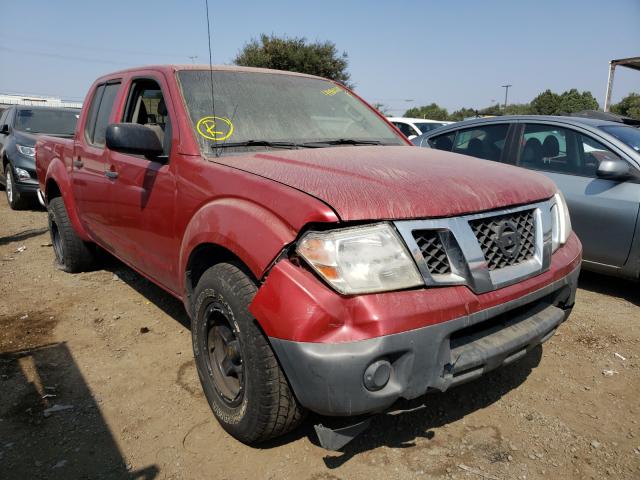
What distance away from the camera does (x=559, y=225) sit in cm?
244

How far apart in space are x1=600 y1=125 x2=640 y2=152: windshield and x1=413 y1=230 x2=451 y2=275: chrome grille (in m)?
3.11

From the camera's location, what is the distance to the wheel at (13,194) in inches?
304

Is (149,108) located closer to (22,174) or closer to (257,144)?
(257,144)

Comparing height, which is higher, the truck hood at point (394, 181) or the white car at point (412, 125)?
the white car at point (412, 125)

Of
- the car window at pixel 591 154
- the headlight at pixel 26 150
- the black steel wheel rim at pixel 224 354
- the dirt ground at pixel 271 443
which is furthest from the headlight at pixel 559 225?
the headlight at pixel 26 150

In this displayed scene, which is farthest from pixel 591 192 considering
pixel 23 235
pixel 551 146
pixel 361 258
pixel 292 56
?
pixel 292 56

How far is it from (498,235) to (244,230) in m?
1.05

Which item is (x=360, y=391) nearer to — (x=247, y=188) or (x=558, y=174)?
(x=247, y=188)

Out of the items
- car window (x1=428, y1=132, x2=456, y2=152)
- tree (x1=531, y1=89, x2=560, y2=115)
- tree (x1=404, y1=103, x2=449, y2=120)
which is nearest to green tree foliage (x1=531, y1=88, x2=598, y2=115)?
tree (x1=531, y1=89, x2=560, y2=115)

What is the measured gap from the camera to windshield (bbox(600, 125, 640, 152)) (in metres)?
4.07

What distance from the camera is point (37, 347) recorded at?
10.6 feet

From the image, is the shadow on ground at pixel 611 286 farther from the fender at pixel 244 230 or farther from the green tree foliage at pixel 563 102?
the green tree foliage at pixel 563 102

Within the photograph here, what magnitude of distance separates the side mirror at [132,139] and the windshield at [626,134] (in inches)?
148

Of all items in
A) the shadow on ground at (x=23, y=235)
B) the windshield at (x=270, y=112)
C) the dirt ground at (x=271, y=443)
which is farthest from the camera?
the shadow on ground at (x=23, y=235)
